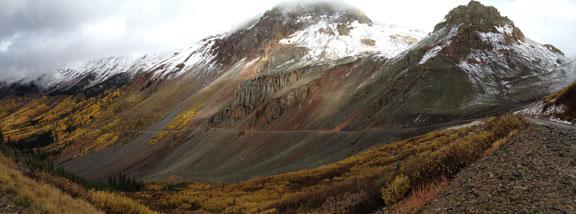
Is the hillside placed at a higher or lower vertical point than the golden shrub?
lower

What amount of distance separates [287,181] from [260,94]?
297 feet

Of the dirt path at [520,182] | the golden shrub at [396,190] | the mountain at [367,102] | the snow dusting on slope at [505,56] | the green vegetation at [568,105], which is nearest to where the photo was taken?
the dirt path at [520,182]

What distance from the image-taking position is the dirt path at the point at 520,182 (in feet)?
35.6

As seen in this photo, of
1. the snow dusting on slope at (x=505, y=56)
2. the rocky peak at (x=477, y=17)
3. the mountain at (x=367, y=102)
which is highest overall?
the rocky peak at (x=477, y=17)

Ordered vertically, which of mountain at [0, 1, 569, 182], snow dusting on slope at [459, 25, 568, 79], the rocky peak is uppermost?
the rocky peak

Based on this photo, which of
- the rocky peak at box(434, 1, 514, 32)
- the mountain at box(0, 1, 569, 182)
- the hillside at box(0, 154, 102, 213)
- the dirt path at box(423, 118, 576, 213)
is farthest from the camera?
the rocky peak at box(434, 1, 514, 32)

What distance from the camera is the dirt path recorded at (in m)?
10.9

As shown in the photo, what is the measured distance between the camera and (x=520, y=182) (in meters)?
12.3

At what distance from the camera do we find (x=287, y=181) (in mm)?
52531

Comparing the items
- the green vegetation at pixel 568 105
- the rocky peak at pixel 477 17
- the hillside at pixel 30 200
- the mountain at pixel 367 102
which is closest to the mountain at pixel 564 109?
the green vegetation at pixel 568 105

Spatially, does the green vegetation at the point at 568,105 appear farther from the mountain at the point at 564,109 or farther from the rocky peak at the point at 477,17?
the rocky peak at the point at 477,17

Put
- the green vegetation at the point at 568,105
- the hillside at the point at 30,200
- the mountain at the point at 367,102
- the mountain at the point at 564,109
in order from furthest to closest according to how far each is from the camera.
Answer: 1. the mountain at the point at 367,102
2. the green vegetation at the point at 568,105
3. the mountain at the point at 564,109
4. the hillside at the point at 30,200

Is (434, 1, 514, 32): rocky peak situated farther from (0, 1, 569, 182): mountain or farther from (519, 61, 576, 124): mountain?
(519, 61, 576, 124): mountain

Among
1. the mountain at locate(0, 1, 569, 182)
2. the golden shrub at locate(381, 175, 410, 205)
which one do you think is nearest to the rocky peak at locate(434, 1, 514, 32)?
the mountain at locate(0, 1, 569, 182)
